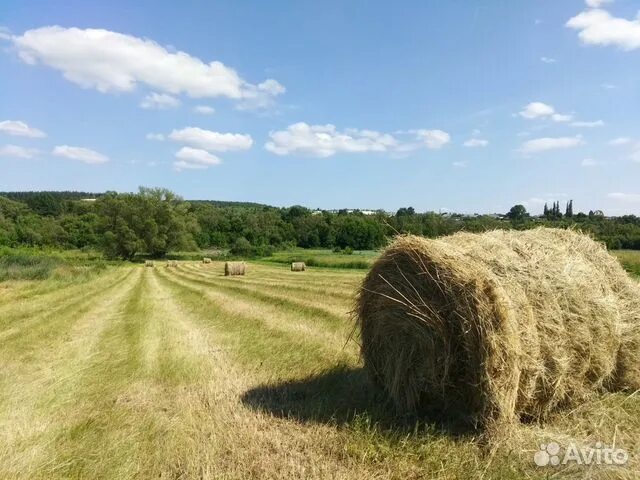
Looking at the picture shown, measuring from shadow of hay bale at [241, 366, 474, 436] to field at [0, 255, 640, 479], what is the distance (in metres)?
0.02

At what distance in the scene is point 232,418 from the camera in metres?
5.50

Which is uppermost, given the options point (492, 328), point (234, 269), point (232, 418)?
point (492, 328)

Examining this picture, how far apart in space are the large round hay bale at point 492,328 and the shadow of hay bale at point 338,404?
0.16 m

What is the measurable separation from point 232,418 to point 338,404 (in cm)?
123

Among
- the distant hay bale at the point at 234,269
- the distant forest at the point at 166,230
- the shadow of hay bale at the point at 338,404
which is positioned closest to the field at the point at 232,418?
the shadow of hay bale at the point at 338,404

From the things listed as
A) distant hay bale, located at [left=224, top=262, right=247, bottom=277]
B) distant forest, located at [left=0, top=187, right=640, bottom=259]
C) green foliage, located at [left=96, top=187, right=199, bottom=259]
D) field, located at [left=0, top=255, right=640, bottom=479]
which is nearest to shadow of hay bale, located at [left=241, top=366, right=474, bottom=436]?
field, located at [left=0, top=255, right=640, bottom=479]

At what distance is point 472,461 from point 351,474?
1.11 m

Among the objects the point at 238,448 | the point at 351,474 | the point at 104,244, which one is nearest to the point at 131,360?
the point at 238,448

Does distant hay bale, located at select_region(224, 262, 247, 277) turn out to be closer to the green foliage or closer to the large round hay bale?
the large round hay bale

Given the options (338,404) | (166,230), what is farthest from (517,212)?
(166,230)

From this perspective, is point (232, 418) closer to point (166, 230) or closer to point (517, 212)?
point (517, 212)

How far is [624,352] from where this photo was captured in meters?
6.20

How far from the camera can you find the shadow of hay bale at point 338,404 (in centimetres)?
529

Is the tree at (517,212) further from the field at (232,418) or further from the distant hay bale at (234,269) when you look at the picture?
the distant hay bale at (234,269)
